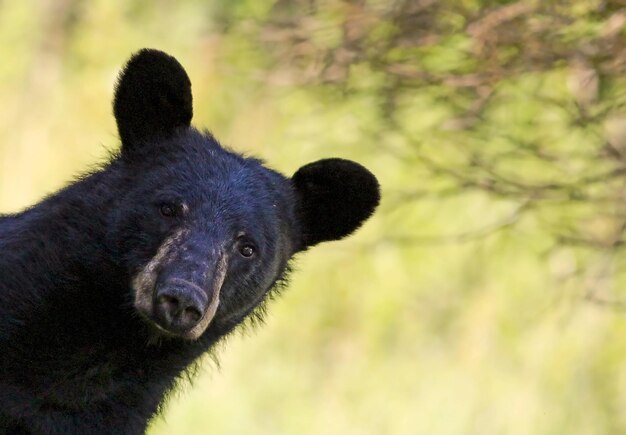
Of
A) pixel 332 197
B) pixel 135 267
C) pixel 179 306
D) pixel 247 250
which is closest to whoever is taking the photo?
pixel 179 306

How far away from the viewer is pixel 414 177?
1026cm

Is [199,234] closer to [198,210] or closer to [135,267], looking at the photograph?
[198,210]

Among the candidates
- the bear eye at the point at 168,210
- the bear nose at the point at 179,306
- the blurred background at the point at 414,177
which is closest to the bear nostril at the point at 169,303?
the bear nose at the point at 179,306

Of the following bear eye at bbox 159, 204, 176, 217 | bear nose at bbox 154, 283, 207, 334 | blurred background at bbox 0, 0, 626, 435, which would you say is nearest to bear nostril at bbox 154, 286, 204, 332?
bear nose at bbox 154, 283, 207, 334

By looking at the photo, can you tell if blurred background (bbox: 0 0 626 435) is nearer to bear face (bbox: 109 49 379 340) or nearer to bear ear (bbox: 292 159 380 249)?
bear ear (bbox: 292 159 380 249)

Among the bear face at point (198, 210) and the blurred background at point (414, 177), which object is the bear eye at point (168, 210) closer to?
the bear face at point (198, 210)

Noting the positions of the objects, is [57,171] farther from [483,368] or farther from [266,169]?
[266,169]

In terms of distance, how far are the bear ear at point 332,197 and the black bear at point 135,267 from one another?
28cm

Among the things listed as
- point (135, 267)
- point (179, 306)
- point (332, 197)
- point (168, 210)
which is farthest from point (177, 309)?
point (332, 197)

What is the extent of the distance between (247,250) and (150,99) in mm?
815

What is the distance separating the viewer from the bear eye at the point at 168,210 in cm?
529

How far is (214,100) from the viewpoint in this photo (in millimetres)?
10867

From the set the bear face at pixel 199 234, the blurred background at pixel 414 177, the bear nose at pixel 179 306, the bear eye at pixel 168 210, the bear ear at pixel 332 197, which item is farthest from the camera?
the blurred background at pixel 414 177

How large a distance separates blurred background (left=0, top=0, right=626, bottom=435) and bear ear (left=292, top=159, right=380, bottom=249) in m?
2.72
